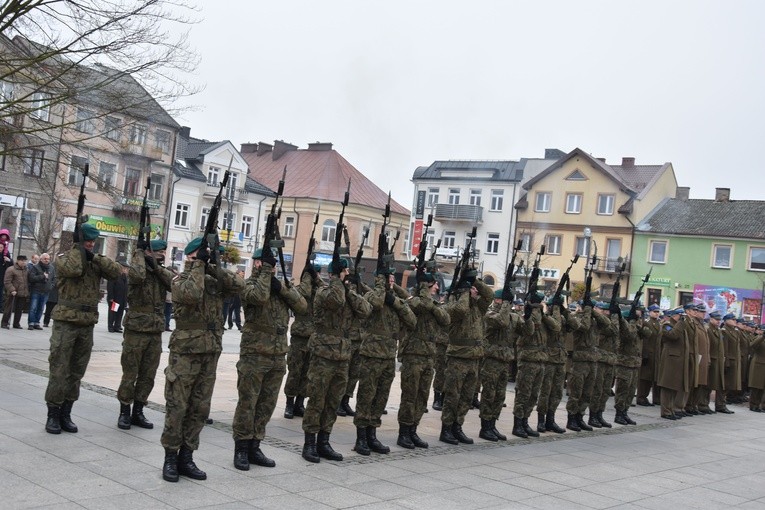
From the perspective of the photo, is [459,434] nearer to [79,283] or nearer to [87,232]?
[79,283]

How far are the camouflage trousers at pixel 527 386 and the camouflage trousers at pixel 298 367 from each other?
293 cm

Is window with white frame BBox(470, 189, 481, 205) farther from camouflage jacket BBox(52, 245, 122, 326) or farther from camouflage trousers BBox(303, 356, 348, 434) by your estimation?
camouflage jacket BBox(52, 245, 122, 326)

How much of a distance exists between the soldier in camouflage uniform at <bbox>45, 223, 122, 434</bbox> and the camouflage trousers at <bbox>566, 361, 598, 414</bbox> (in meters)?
7.28

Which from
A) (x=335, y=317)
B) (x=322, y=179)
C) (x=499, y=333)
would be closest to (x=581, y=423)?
(x=499, y=333)

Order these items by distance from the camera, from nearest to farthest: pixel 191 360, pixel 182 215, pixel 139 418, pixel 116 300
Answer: pixel 191 360, pixel 139 418, pixel 116 300, pixel 182 215

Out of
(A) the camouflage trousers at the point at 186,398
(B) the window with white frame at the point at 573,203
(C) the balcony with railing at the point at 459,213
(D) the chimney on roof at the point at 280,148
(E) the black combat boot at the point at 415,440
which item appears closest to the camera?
(A) the camouflage trousers at the point at 186,398

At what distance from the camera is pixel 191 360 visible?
745cm

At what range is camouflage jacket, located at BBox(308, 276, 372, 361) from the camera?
871cm

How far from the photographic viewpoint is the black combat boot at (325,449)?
8719 mm

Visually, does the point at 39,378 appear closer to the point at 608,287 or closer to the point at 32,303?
the point at 32,303

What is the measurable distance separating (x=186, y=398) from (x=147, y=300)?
2.21 metres

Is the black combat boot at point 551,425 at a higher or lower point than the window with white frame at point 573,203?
lower

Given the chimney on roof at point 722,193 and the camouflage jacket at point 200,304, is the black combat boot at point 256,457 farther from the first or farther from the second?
the chimney on roof at point 722,193

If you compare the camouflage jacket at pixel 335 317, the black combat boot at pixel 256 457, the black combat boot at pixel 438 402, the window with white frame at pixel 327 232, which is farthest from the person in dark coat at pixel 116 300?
the window with white frame at pixel 327 232
